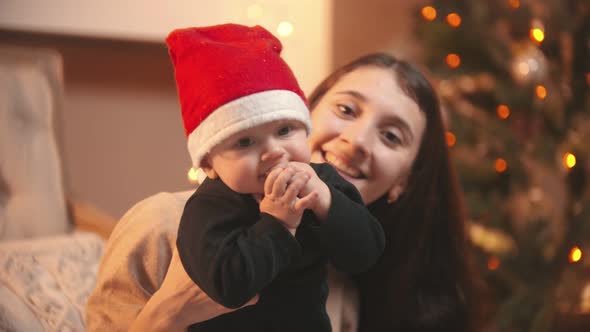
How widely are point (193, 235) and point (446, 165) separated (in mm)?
646

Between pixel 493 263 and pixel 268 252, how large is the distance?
1.61 meters

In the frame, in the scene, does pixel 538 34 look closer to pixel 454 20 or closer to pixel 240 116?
pixel 454 20

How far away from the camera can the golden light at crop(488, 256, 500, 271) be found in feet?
6.54

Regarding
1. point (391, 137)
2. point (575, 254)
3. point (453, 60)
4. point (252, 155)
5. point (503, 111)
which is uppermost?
point (252, 155)

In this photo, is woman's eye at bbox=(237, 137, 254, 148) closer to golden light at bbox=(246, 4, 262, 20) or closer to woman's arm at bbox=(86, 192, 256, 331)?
woman's arm at bbox=(86, 192, 256, 331)

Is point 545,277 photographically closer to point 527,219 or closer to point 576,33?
point 527,219

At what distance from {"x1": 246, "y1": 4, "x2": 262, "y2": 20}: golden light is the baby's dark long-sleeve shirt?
0.96ft

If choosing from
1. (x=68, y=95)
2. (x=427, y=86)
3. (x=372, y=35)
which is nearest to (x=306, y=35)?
(x=427, y=86)

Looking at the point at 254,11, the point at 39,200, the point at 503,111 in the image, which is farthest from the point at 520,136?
the point at 39,200

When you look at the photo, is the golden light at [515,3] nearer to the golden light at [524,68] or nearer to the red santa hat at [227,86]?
the golden light at [524,68]

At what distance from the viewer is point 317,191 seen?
25.2 inches

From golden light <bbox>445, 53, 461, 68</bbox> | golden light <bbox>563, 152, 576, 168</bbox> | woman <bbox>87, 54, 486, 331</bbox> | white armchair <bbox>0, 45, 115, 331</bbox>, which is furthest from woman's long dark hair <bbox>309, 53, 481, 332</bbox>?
golden light <bbox>445, 53, 461, 68</bbox>

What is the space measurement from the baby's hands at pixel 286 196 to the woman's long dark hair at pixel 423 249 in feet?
1.45

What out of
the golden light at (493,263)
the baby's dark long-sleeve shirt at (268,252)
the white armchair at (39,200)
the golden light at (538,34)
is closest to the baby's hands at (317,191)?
the baby's dark long-sleeve shirt at (268,252)
